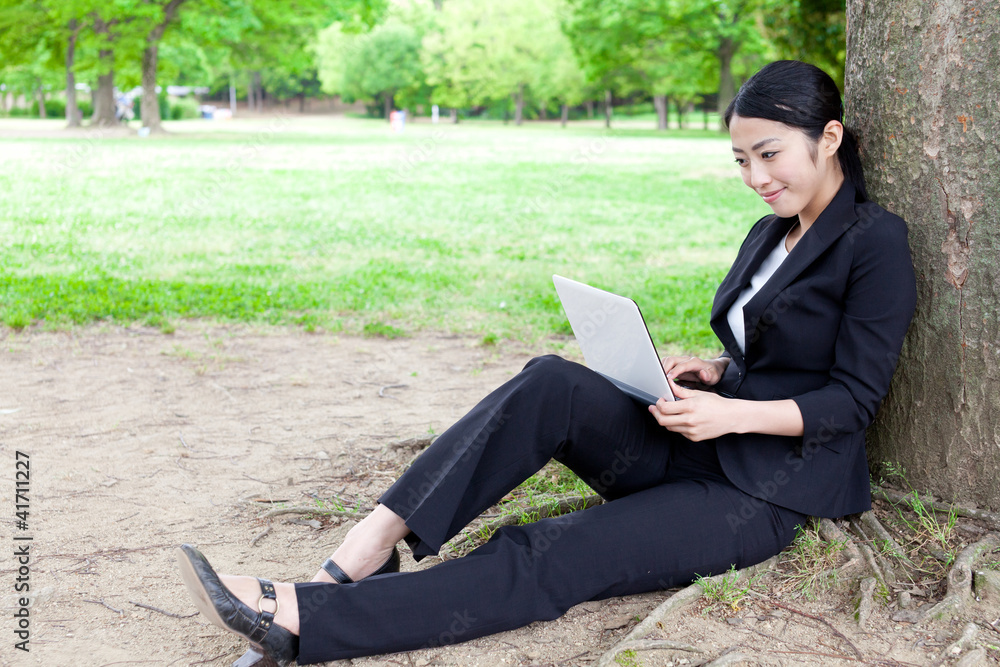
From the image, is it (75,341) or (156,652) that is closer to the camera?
(156,652)

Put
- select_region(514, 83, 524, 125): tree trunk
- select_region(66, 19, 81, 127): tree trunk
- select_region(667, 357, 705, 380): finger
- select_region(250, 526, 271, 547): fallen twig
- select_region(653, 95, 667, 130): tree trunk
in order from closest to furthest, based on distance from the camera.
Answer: select_region(667, 357, 705, 380): finger < select_region(250, 526, 271, 547): fallen twig < select_region(66, 19, 81, 127): tree trunk < select_region(653, 95, 667, 130): tree trunk < select_region(514, 83, 524, 125): tree trunk

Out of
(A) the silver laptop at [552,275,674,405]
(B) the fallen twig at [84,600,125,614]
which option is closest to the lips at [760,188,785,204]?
(A) the silver laptop at [552,275,674,405]

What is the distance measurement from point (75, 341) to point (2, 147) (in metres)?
18.8

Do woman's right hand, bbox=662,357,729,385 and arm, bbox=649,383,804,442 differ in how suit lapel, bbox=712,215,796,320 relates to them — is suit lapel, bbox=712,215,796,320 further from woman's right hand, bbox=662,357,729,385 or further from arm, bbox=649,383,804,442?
arm, bbox=649,383,804,442

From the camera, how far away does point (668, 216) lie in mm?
12156

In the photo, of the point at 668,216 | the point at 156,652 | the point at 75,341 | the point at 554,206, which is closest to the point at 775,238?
the point at 156,652

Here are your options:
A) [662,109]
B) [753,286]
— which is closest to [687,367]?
[753,286]

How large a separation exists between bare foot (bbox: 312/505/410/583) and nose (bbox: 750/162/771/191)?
1.34 metres

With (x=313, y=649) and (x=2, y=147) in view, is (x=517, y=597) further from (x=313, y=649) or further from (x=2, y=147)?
(x=2, y=147)

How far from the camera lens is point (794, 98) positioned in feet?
7.70

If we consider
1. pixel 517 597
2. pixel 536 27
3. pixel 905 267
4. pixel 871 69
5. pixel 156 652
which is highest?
pixel 536 27

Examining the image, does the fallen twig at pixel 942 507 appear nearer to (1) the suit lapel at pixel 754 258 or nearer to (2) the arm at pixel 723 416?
(2) the arm at pixel 723 416

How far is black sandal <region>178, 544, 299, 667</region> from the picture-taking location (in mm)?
2121

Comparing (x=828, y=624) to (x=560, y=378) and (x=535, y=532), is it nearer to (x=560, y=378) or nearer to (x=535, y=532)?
(x=535, y=532)
